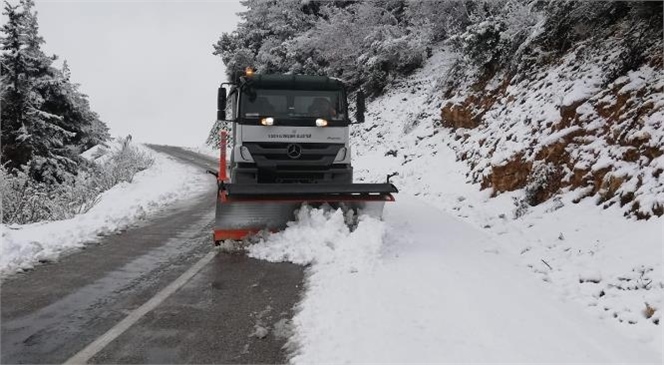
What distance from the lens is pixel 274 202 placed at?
291 inches

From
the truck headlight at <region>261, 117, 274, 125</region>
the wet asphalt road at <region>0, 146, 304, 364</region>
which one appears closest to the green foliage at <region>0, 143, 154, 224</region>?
the wet asphalt road at <region>0, 146, 304, 364</region>

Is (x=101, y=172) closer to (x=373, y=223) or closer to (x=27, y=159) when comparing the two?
(x=27, y=159)

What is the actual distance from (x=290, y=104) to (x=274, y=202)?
199cm

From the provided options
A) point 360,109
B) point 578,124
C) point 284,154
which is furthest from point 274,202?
point 578,124

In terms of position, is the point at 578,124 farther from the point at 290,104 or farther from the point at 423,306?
the point at 423,306

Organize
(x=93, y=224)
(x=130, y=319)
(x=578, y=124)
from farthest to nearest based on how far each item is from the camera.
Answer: (x=93, y=224)
(x=578, y=124)
(x=130, y=319)

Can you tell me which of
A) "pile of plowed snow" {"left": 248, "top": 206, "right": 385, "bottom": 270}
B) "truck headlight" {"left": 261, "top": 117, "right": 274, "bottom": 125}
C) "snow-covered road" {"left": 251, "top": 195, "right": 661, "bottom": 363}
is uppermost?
"truck headlight" {"left": 261, "top": 117, "right": 274, "bottom": 125}

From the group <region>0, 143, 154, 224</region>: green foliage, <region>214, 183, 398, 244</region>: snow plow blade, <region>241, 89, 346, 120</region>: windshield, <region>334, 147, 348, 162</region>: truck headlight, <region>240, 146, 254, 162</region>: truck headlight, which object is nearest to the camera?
<region>214, 183, 398, 244</region>: snow plow blade

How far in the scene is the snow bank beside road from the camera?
683 cm

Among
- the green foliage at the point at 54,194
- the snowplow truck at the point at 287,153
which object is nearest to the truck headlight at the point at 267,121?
the snowplow truck at the point at 287,153

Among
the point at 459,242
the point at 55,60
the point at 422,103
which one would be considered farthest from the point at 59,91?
the point at 459,242

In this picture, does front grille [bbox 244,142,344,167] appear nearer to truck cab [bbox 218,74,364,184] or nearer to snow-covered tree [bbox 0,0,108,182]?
truck cab [bbox 218,74,364,184]

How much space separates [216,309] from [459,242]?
13.6 feet

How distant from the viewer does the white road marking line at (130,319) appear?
3.90m
